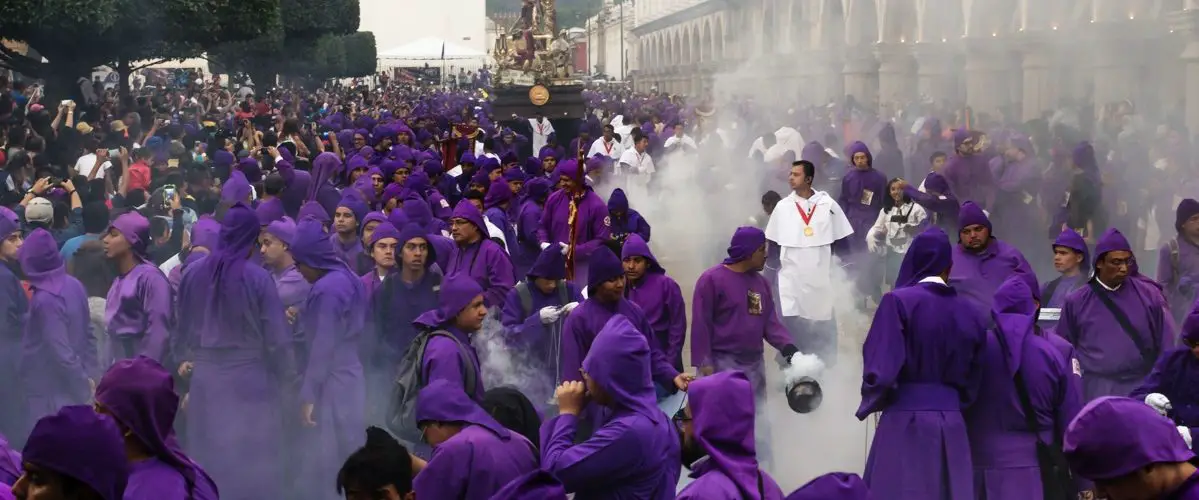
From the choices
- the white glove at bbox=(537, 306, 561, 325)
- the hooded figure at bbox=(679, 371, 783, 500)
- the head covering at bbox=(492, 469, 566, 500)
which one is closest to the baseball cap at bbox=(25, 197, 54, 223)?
the white glove at bbox=(537, 306, 561, 325)

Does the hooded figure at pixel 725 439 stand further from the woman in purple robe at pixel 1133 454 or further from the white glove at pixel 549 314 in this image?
the white glove at pixel 549 314

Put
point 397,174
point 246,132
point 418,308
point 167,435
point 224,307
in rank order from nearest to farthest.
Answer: point 167,435 → point 224,307 → point 418,308 → point 397,174 → point 246,132

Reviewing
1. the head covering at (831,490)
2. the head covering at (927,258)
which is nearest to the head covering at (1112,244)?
the head covering at (927,258)

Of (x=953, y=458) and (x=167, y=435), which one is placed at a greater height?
(x=167, y=435)

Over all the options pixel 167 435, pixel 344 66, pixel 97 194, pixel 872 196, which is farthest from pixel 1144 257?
pixel 344 66

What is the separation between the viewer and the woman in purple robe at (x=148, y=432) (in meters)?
4.40

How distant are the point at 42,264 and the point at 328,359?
1.37 metres

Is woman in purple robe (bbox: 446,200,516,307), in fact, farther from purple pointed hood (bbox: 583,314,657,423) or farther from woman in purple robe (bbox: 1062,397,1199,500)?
woman in purple robe (bbox: 1062,397,1199,500)

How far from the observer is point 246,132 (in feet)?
72.4

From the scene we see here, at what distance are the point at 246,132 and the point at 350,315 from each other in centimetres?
1477

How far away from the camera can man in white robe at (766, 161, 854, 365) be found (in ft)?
35.6

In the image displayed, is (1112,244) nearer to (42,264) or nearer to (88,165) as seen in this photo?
(42,264)

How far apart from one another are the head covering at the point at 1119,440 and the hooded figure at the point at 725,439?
0.94 metres

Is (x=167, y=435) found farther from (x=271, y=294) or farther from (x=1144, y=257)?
(x=1144, y=257)
